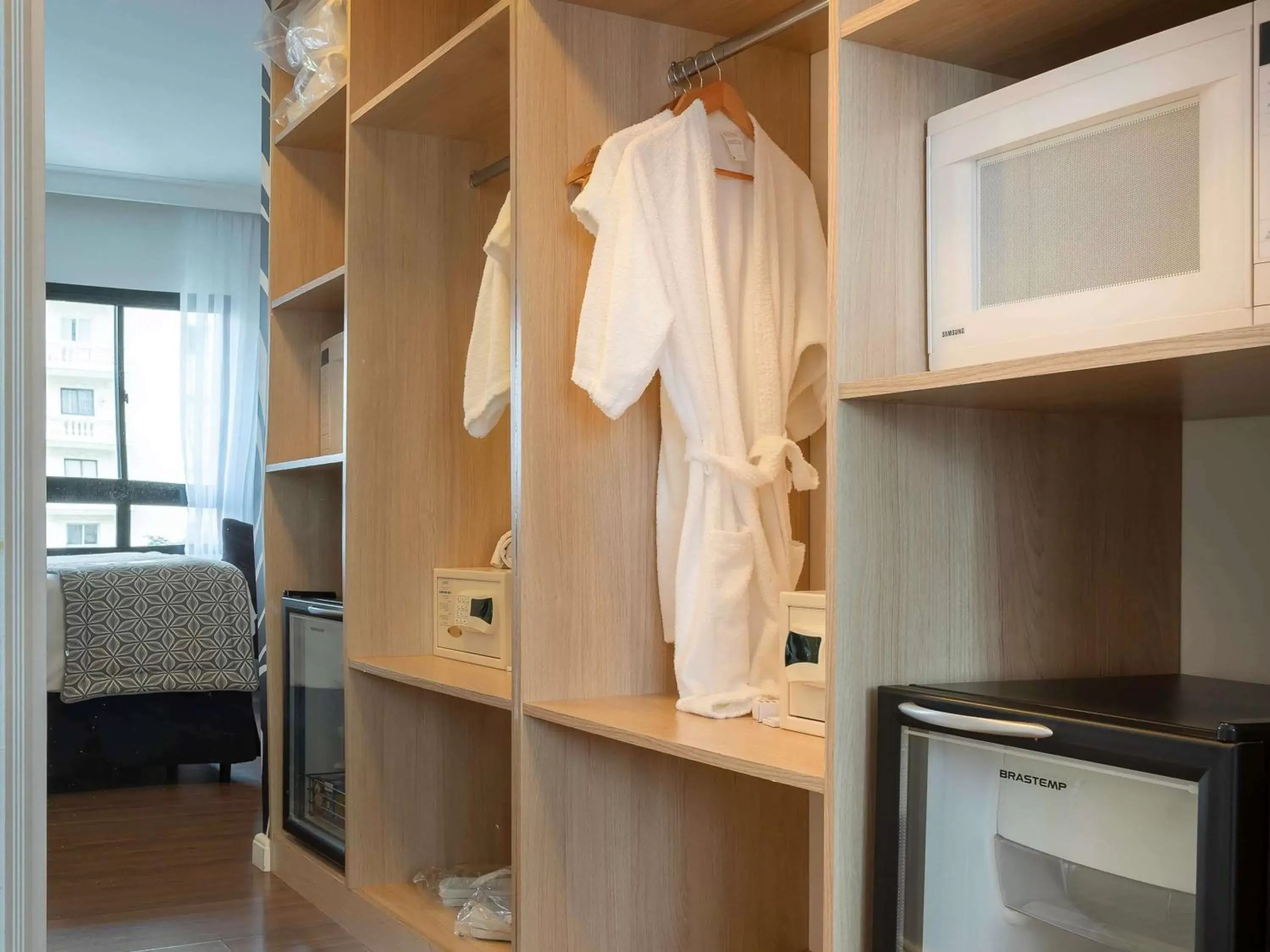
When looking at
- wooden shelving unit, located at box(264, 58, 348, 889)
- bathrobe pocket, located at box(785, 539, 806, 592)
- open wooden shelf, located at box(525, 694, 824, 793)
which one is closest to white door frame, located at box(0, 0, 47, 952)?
open wooden shelf, located at box(525, 694, 824, 793)

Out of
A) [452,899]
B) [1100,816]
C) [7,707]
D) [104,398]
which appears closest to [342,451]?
[452,899]

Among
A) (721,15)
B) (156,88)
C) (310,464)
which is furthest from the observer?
(156,88)

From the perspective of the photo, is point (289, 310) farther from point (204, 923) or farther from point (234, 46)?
point (234, 46)

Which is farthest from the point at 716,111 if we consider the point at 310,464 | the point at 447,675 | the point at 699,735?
the point at 310,464

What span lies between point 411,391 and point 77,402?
497cm

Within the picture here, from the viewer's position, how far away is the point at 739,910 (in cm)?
221

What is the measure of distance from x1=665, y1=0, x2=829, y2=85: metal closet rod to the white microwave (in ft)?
1.97

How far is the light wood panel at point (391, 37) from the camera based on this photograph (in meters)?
2.80

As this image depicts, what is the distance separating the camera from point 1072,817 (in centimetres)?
121

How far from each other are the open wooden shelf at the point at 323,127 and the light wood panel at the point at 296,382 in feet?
1.45

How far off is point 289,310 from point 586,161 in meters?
1.52

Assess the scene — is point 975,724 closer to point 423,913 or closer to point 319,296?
point 423,913

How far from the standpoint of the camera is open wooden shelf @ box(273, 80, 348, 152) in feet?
9.65

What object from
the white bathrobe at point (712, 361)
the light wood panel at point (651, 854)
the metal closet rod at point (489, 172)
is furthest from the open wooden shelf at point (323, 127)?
the light wood panel at point (651, 854)
